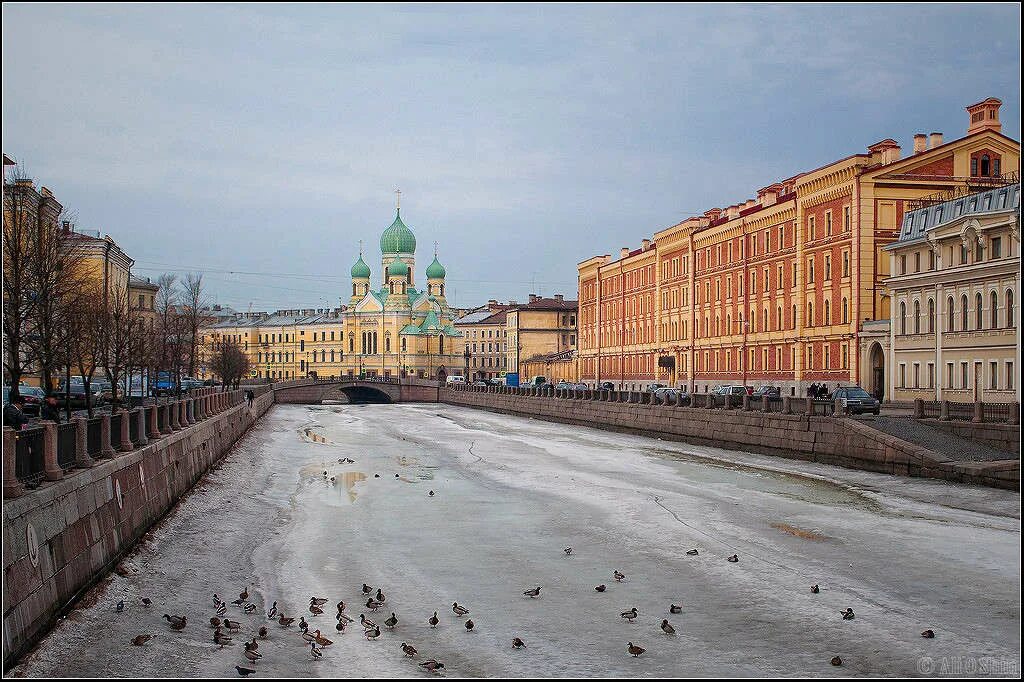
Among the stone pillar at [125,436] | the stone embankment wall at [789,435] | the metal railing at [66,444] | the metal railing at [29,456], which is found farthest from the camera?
the stone embankment wall at [789,435]

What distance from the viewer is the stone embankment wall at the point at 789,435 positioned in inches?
1331

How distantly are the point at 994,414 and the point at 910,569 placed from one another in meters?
14.9

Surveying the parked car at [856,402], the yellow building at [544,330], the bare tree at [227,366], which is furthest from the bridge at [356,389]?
the parked car at [856,402]

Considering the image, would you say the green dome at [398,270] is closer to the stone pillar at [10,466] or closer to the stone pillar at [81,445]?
the stone pillar at [81,445]

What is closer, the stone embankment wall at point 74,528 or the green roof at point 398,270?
the stone embankment wall at point 74,528

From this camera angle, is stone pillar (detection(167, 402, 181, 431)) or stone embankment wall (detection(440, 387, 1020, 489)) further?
stone embankment wall (detection(440, 387, 1020, 489))

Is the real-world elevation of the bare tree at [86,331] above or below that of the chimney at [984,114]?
below

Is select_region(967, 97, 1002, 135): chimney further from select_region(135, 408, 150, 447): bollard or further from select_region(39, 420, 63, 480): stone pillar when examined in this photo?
select_region(39, 420, 63, 480): stone pillar

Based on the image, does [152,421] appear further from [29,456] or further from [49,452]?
[29,456]

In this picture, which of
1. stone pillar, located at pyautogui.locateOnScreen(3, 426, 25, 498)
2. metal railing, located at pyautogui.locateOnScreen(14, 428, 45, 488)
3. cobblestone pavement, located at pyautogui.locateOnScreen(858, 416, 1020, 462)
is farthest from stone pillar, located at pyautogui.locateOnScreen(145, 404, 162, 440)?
cobblestone pavement, located at pyautogui.locateOnScreen(858, 416, 1020, 462)

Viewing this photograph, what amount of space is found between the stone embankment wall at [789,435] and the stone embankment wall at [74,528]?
20745 mm

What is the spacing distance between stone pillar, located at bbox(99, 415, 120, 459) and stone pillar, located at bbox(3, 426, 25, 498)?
6014 millimetres

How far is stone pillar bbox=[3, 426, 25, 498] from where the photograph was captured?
14.6 meters

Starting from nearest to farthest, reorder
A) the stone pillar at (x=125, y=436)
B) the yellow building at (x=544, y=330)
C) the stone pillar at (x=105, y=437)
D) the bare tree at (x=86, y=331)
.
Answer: the stone pillar at (x=105, y=437)
the stone pillar at (x=125, y=436)
the bare tree at (x=86, y=331)
the yellow building at (x=544, y=330)
